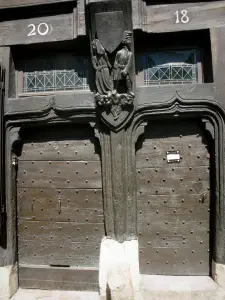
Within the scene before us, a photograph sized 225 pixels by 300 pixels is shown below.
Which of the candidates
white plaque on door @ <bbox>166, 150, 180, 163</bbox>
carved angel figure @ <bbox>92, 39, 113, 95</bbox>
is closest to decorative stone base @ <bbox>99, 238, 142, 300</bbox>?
white plaque on door @ <bbox>166, 150, 180, 163</bbox>

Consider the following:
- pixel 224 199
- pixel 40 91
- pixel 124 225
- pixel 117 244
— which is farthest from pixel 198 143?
pixel 40 91

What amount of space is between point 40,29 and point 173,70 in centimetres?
149

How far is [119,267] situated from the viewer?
2.79m

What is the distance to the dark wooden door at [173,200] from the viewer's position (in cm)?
304

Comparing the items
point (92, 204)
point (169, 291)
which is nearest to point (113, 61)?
point (92, 204)

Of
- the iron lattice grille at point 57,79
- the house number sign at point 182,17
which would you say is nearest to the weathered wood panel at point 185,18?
the house number sign at point 182,17

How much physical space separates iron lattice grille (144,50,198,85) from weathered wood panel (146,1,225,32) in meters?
0.28

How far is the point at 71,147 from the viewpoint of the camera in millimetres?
3195

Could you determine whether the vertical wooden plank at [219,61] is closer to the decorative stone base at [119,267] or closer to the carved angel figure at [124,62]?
the carved angel figure at [124,62]

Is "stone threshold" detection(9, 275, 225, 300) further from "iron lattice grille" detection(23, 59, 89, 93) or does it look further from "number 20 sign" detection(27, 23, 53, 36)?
"number 20 sign" detection(27, 23, 53, 36)

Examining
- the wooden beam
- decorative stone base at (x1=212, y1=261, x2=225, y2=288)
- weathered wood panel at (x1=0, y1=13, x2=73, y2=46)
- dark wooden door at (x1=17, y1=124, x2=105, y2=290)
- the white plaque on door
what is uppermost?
the wooden beam

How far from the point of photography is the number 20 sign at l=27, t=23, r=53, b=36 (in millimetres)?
3086

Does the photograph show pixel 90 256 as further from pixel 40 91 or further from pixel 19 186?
pixel 40 91

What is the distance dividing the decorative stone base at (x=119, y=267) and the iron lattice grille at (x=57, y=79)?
170 cm
